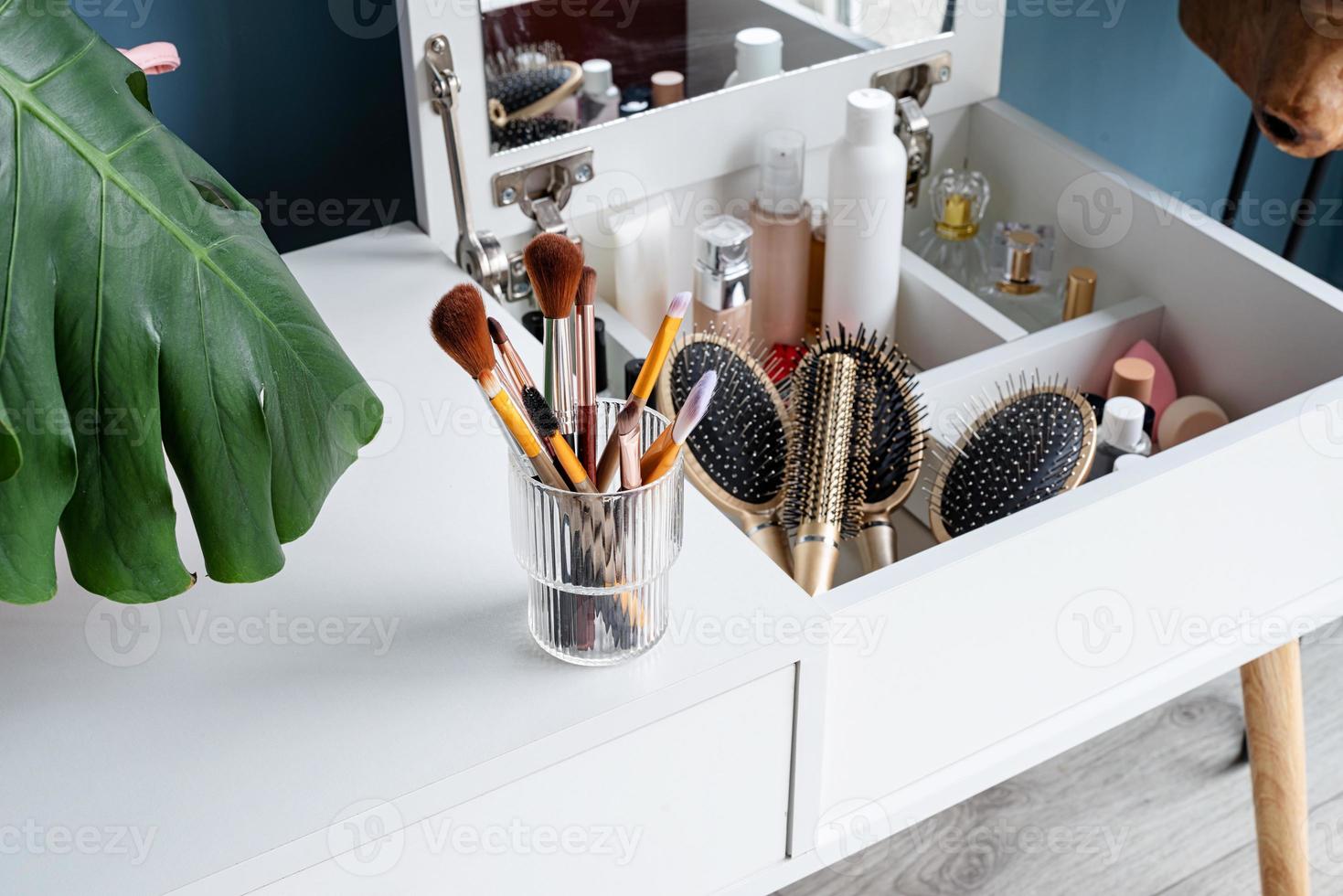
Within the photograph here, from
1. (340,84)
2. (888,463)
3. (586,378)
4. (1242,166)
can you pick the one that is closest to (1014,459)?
(888,463)

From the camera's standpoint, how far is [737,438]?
86 centimetres

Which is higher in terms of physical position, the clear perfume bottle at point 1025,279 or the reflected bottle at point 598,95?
the reflected bottle at point 598,95

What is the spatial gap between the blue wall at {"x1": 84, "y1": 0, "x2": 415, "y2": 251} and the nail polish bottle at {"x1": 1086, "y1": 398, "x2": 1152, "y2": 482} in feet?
1.81

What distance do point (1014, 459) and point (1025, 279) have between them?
0.29m

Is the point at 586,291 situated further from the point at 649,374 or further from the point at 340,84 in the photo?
the point at 340,84

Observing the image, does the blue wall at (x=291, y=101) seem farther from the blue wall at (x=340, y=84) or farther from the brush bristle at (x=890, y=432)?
the brush bristle at (x=890, y=432)

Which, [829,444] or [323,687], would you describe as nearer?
[323,687]

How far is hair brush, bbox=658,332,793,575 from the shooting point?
846mm

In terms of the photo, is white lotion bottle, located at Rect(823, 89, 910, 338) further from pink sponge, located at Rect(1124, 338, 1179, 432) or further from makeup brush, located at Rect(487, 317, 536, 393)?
makeup brush, located at Rect(487, 317, 536, 393)

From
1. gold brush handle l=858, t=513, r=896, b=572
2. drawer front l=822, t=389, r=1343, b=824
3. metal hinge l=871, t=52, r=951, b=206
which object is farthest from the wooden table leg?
metal hinge l=871, t=52, r=951, b=206

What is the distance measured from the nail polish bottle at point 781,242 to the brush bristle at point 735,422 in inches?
6.4

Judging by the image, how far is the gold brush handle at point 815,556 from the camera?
0.79m

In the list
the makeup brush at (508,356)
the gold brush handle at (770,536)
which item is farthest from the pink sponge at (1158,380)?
the makeup brush at (508,356)

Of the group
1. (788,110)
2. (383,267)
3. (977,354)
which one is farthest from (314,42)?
(977,354)
